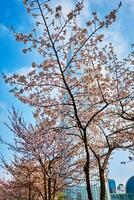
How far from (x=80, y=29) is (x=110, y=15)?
5.30 feet

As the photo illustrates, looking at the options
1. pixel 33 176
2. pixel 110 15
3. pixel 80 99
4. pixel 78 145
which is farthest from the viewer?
pixel 33 176

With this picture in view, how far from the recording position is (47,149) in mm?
19078

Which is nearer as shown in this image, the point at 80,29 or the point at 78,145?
the point at 80,29

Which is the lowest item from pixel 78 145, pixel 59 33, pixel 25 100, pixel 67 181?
pixel 67 181

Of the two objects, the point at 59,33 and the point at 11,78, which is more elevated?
the point at 59,33

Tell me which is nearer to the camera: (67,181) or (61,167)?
(61,167)

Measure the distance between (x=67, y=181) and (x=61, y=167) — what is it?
3250 millimetres

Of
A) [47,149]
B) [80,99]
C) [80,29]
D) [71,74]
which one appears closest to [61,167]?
[47,149]

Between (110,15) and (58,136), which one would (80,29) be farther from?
(58,136)

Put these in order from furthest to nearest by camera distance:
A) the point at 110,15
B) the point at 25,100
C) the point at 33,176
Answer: the point at 33,176, the point at 25,100, the point at 110,15

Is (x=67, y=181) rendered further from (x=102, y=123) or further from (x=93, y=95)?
(x=93, y=95)

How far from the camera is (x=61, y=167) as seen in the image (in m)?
19.8

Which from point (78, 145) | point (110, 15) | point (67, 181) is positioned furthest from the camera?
point (67, 181)

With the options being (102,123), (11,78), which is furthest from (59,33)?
(102,123)
